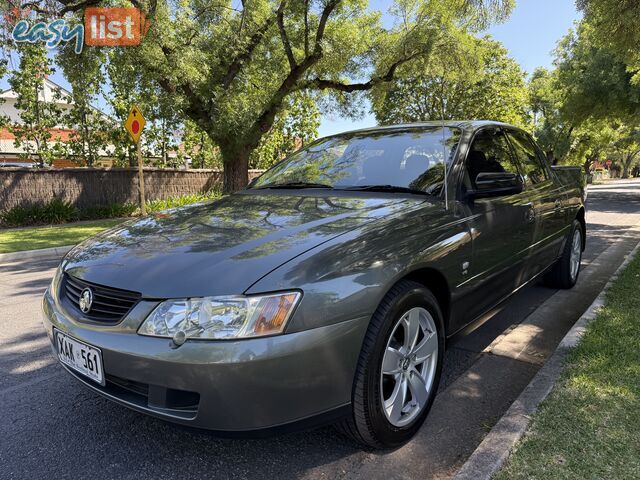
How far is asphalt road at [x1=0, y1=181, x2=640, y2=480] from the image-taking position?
2.12m

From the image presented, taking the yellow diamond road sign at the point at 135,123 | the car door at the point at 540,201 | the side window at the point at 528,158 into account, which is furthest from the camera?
the yellow diamond road sign at the point at 135,123

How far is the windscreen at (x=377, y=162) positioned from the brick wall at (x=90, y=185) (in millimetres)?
11181

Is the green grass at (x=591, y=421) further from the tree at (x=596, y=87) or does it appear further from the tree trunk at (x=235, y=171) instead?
the tree at (x=596, y=87)

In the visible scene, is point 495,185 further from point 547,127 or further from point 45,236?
point 547,127

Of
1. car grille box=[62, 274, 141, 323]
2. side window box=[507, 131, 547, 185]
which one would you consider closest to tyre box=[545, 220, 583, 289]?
side window box=[507, 131, 547, 185]

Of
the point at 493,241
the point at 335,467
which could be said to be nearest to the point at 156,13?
the point at 493,241

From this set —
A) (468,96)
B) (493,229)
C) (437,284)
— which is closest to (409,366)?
(437,284)

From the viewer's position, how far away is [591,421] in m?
2.29

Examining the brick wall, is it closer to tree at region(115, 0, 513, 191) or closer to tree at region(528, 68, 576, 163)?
tree at region(115, 0, 513, 191)

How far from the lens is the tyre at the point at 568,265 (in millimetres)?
4727

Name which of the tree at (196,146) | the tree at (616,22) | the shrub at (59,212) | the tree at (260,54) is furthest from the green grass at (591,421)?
the tree at (196,146)

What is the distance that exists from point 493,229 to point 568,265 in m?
2.37

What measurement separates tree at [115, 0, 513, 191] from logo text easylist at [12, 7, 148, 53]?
47 cm

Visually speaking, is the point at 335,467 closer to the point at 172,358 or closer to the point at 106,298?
the point at 172,358
